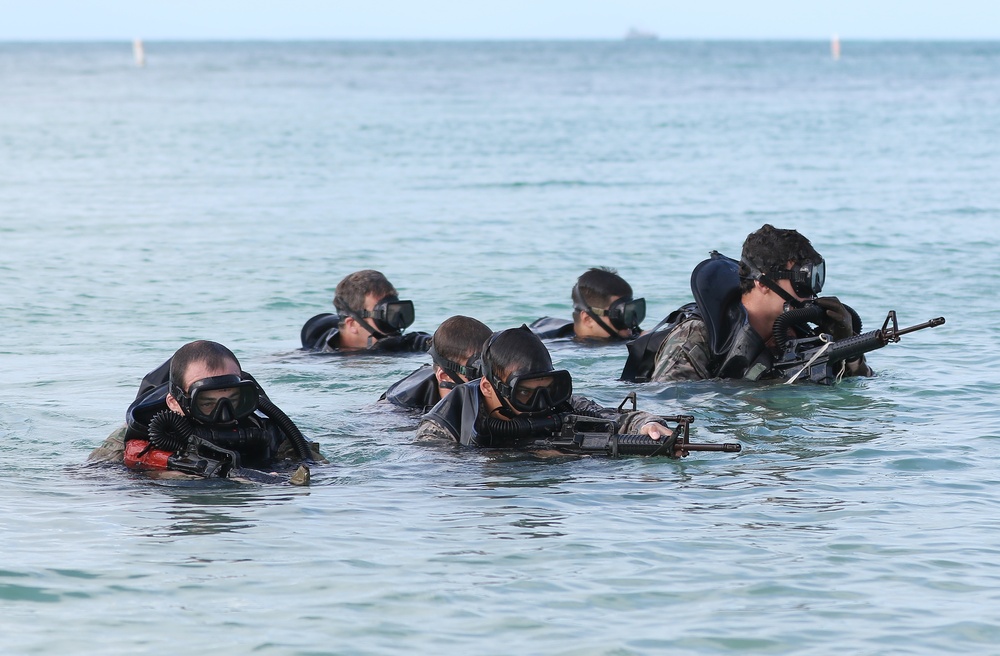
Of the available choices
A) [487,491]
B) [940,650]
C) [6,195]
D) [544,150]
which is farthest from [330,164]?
[940,650]

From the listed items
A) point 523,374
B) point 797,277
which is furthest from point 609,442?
point 797,277

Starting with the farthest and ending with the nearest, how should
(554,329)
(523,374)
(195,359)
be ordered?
(554,329) < (523,374) < (195,359)

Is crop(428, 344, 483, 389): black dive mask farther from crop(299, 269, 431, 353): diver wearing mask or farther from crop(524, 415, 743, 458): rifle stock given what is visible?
crop(299, 269, 431, 353): diver wearing mask

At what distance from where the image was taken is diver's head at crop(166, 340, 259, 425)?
568 centimetres

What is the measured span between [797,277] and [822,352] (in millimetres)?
460

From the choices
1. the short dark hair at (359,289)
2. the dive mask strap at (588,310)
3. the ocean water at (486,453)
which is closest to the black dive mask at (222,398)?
the ocean water at (486,453)

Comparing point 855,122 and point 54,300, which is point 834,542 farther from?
point 855,122

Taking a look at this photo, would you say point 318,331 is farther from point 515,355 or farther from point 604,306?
point 515,355

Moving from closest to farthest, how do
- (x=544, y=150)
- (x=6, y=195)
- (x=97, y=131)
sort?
(x=6, y=195)
(x=544, y=150)
(x=97, y=131)

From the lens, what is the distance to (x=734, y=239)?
17484mm

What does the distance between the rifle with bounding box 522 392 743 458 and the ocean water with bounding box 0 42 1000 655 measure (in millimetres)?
173

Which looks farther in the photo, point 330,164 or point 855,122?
point 855,122

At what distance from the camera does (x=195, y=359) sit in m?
5.75

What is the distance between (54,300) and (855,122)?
29.0 metres
